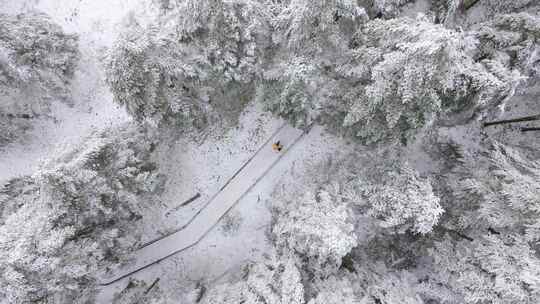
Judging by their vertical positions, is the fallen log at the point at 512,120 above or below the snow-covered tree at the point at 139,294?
above

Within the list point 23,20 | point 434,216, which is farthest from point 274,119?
point 23,20

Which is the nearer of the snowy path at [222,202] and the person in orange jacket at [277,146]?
the snowy path at [222,202]

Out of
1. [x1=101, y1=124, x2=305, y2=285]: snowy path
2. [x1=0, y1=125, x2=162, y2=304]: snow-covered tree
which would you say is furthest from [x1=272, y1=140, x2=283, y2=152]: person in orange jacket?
[x1=0, y1=125, x2=162, y2=304]: snow-covered tree

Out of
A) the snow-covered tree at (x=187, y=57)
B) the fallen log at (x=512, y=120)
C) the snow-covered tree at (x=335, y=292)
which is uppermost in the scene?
the snow-covered tree at (x=187, y=57)

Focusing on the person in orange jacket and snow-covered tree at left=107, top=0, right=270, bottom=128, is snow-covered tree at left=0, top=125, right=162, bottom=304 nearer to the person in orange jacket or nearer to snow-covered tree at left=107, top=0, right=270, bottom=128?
snow-covered tree at left=107, top=0, right=270, bottom=128

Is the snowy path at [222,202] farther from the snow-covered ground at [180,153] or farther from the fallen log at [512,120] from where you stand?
the fallen log at [512,120]

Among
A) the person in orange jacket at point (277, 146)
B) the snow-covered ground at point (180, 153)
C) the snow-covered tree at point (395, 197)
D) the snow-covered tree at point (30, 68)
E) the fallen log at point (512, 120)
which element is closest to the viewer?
A: the snow-covered tree at point (395, 197)

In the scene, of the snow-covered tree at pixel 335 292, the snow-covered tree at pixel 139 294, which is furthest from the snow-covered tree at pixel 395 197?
the snow-covered tree at pixel 139 294

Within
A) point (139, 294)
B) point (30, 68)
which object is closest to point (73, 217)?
point (139, 294)
